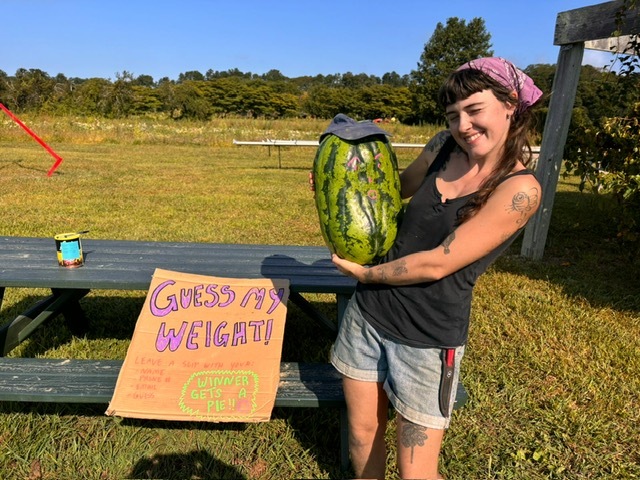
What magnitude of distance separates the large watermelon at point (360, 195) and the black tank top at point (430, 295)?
111mm

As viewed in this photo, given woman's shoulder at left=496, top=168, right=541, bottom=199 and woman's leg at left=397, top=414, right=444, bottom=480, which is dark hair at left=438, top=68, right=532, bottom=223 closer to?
woman's shoulder at left=496, top=168, right=541, bottom=199

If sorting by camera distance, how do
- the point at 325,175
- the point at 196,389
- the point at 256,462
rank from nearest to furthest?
1. the point at 325,175
2. the point at 196,389
3. the point at 256,462

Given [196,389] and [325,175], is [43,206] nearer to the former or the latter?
[196,389]

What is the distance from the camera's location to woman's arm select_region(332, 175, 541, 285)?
4.97 ft

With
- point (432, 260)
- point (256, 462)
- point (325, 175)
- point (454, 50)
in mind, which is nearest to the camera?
point (432, 260)

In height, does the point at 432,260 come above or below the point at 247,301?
above

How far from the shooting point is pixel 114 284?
2543 millimetres

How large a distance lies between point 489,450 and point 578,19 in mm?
4532

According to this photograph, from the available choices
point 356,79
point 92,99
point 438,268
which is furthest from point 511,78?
point 356,79

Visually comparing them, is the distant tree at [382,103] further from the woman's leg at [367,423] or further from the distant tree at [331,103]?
the woman's leg at [367,423]

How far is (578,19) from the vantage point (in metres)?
4.97

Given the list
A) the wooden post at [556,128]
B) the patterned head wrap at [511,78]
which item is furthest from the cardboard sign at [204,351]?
the wooden post at [556,128]

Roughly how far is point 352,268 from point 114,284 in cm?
141

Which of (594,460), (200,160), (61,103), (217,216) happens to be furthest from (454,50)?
(594,460)
